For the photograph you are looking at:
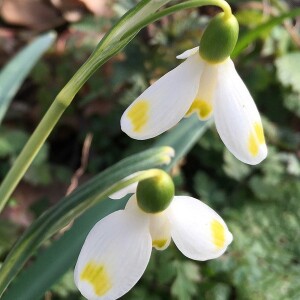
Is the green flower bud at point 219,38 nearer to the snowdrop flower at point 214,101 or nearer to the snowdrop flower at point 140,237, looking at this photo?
the snowdrop flower at point 214,101

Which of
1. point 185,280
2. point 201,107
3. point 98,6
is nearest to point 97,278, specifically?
point 201,107

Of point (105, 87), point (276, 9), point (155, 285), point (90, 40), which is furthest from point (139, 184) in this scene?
point (276, 9)

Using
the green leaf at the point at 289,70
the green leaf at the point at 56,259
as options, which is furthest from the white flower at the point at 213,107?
the green leaf at the point at 289,70

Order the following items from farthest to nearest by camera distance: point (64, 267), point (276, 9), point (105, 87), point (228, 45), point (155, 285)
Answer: point (276, 9), point (105, 87), point (155, 285), point (64, 267), point (228, 45)

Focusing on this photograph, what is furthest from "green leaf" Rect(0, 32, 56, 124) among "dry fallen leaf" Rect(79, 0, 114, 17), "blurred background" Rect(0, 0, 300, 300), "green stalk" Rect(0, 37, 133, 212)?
"dry fallen leaf" Rect(79, 0, 114, 17)

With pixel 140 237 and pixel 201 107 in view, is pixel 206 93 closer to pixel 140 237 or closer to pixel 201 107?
pixel 201 107

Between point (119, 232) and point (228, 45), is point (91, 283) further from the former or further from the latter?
point (228, 45)

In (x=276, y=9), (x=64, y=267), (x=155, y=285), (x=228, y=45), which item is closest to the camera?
(x=228, y=45)
